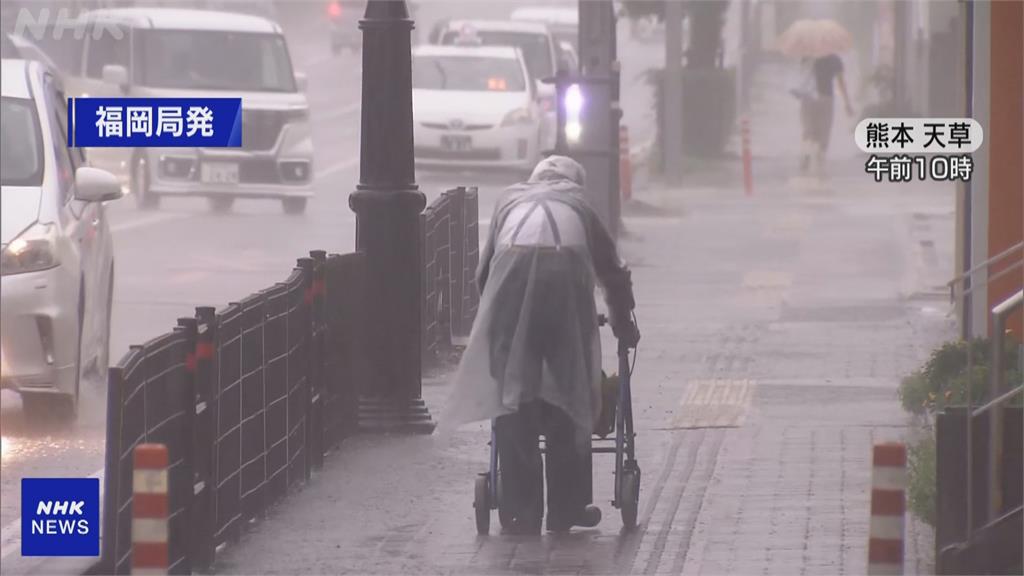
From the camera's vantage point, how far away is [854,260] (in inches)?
838

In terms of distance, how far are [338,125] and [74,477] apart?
3388 cm

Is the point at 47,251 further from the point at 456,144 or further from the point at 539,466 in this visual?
the point at 456,144

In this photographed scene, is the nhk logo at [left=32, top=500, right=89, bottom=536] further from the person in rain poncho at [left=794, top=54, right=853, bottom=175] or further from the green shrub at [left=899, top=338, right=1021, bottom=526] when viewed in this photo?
the person in rain poncho at [left=794, top=54, right=853, bottom=175]

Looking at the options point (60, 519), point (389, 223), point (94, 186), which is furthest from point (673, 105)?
point (60, 519)

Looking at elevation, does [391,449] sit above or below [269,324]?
below

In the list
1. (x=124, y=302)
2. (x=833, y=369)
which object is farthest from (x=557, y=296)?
(x=124, y=302)

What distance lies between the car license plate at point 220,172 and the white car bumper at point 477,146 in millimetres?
4603

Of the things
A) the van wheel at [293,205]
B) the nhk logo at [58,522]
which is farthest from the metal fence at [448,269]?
the van wheel at [293,205]

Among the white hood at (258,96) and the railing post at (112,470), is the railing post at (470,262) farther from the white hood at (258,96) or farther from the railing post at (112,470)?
the white hood at (258,96)

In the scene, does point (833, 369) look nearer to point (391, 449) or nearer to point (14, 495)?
point (391, 449)

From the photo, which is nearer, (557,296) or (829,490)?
(557,296)

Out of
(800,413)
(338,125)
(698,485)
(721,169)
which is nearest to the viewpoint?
(698,485)

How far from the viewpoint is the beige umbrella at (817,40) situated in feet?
108

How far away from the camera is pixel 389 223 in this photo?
37.8 ft
